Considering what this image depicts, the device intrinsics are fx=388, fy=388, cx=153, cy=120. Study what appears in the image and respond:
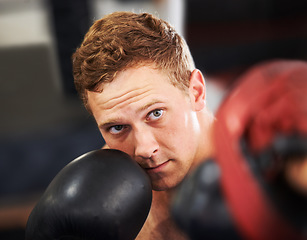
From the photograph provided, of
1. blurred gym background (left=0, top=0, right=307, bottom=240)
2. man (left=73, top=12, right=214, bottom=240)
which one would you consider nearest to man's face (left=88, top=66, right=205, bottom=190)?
man (left=73, top=12, right=214, bottom=240)

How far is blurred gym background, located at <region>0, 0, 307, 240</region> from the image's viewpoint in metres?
2.40

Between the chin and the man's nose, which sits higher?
the man's nose

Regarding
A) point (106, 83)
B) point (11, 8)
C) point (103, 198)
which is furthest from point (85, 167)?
point (11, 8)

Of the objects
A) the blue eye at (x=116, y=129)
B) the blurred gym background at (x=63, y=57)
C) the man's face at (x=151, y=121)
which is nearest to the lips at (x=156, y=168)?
the man's face at (x=151, y=121)

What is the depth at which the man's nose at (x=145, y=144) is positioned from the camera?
927 mm

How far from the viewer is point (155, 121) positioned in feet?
3.12

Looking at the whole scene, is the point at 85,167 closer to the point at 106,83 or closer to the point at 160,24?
the point at 106,83

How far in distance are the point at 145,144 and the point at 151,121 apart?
61mm

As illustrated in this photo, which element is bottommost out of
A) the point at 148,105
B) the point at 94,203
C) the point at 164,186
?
the point at 164,186

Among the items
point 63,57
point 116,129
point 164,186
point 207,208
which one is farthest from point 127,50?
point 63,57

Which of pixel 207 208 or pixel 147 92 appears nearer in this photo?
pixel 207 208

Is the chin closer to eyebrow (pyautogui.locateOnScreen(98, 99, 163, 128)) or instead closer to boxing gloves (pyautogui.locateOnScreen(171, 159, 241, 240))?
eyebrow (pyautogui.locateOnScreen(98, 99, 163, 128))

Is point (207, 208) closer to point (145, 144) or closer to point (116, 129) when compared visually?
point (145, 144)

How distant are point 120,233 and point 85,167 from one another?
163mm
